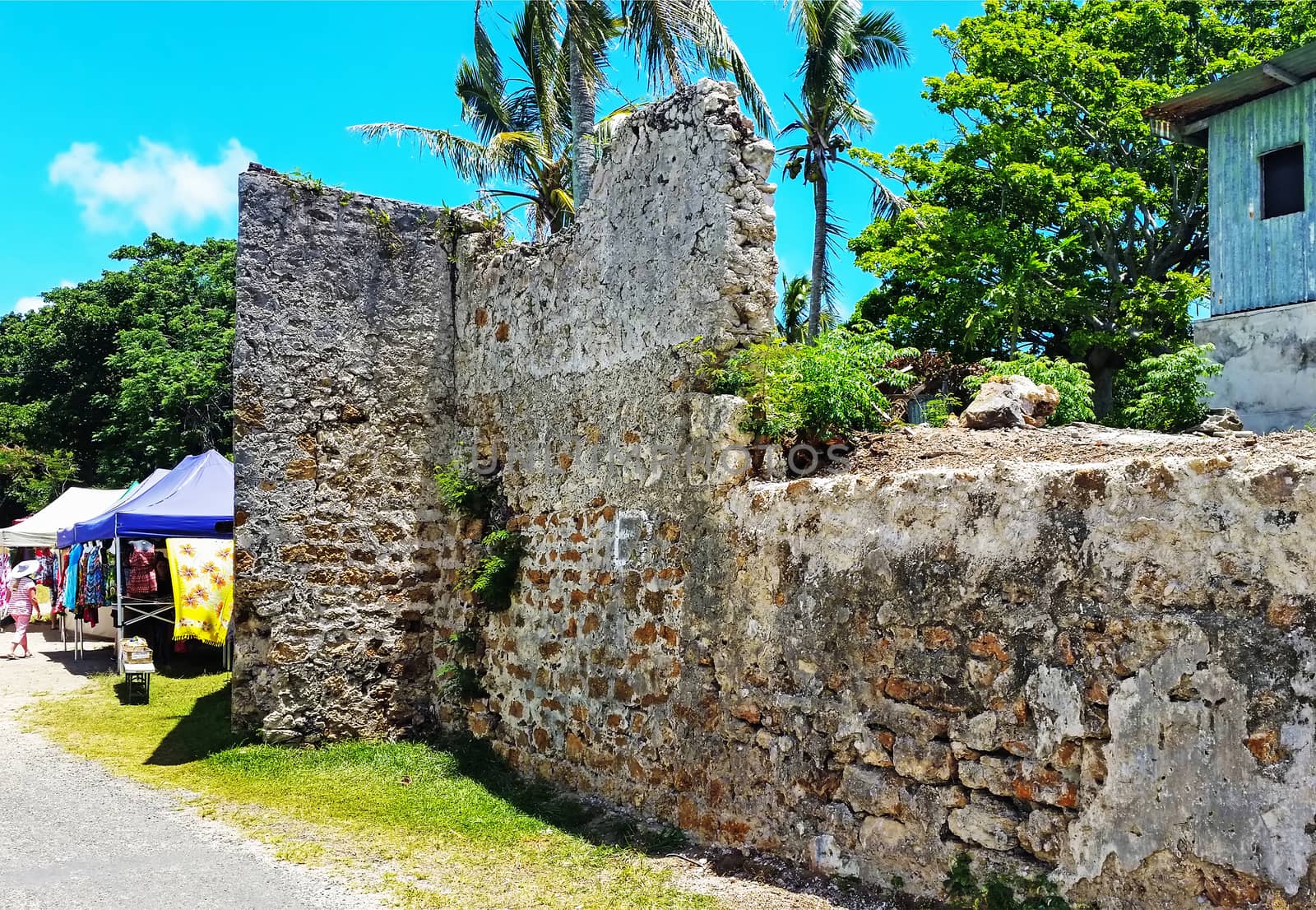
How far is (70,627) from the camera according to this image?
18.5 m

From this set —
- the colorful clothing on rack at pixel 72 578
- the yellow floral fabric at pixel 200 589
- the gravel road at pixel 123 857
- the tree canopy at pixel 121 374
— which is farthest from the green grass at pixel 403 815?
the tree canopy at pixel 121 374

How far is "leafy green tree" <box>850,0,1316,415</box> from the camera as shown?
19.2 m

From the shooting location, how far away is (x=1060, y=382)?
7.63m

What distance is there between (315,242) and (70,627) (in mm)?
14019

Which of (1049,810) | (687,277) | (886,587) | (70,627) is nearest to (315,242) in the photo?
(687,277)

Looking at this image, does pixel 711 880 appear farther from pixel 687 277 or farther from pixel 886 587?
pixel 687 277

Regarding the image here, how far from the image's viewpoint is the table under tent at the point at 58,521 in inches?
663

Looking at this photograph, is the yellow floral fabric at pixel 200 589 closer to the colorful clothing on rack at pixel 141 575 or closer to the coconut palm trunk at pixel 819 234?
the colorful clothing on rack at pixel 141 575

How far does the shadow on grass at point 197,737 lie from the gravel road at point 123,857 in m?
0.51

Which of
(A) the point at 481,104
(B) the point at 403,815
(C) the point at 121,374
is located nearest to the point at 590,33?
(A) the point at 481,104

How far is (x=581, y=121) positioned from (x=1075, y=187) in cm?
966

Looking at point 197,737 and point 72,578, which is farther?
point 72,578

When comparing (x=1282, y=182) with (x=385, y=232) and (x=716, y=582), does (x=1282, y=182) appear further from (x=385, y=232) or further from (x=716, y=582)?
(x=716, y=582)

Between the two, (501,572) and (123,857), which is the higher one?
(501,572)
